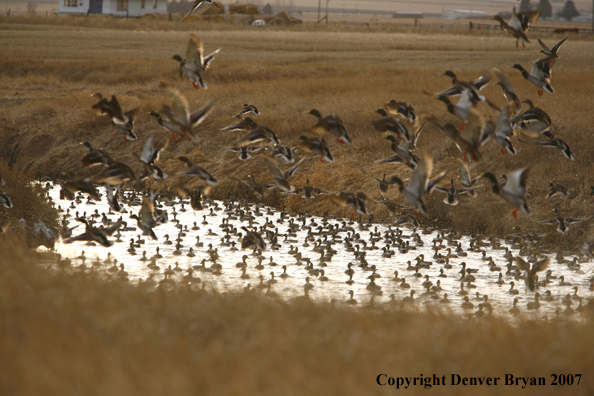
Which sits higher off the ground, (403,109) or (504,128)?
(403,109)

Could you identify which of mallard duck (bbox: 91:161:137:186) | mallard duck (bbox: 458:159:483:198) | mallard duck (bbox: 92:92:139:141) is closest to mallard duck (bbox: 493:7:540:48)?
mallard duck (bbox: 458:159:483:198)

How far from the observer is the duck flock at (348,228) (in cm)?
888

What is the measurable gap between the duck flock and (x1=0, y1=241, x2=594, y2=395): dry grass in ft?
3.83

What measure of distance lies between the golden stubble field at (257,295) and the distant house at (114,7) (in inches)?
2070

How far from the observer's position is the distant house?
3548 inches

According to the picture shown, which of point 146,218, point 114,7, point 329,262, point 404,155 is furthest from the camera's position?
point 114,7

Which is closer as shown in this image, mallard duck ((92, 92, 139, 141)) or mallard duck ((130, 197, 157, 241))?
mallard duck ((92, 92, 139, 141))

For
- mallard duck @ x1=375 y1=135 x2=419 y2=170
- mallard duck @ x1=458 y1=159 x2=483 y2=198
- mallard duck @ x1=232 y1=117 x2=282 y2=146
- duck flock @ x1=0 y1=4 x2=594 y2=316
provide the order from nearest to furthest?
duck flock @ x1=0 y1=4 x2=594 y2=316 → mallard duck @ x1=458 y1=159 x2=483 y2=198 → mallard duck @ x1=232 y1=117 x2=282 y2=146 → mallard duck @ x1=375 y1=135 x2=419 y2=170

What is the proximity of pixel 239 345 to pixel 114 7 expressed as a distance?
9237 cm

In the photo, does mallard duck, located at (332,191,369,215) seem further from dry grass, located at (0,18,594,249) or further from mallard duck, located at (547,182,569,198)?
mallard duck, located at (547,182,569,198)

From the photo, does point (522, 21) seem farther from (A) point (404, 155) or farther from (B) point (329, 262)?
(B) point (329, 262)

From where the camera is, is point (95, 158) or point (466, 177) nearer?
point (95, 158)

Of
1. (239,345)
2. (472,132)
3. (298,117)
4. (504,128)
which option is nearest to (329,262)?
(504,128)

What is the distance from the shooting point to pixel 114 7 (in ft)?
296
